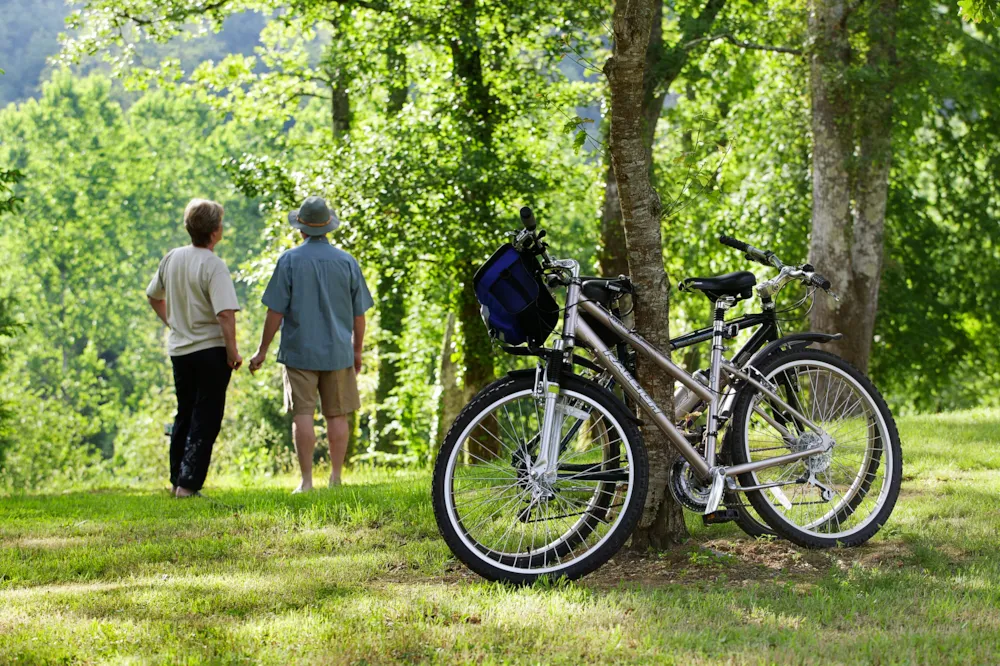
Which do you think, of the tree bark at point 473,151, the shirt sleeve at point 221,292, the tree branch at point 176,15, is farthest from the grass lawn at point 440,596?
the tree branch at point 176,15

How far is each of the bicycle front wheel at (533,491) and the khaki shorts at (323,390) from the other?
336 centimetres

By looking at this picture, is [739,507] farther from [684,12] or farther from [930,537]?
[684,12]

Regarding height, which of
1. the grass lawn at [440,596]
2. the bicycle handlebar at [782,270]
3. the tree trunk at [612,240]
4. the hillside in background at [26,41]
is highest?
the hillside in background at [26,41]

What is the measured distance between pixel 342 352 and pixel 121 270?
164 feet

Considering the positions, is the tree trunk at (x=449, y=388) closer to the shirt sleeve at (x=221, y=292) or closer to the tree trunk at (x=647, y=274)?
the shirt sleeve at (x=221, y=292)

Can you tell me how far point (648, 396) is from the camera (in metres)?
5.25

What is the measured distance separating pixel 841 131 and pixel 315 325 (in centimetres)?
816

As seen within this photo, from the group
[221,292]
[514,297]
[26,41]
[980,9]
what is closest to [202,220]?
[221,292]

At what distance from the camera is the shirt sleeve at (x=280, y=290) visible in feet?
26.5

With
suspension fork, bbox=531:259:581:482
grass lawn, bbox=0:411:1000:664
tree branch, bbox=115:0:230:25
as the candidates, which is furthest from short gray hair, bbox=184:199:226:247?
tree branch, bbox=115:0:230:25

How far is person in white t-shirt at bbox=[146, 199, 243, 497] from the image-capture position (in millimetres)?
7922

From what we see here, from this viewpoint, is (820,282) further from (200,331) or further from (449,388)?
(449,388)

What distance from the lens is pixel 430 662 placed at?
3.69m

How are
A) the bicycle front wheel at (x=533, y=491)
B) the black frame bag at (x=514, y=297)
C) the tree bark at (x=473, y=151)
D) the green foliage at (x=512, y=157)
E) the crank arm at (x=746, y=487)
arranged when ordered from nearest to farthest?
the bicycle front wheel at (x=533, y=491) → the black frame bag at (x=514, y=297) → the crank arm at (x=746, y=487) → the tree bark at (x=473, y=151) → the green foliage at (x=512, y=157)
